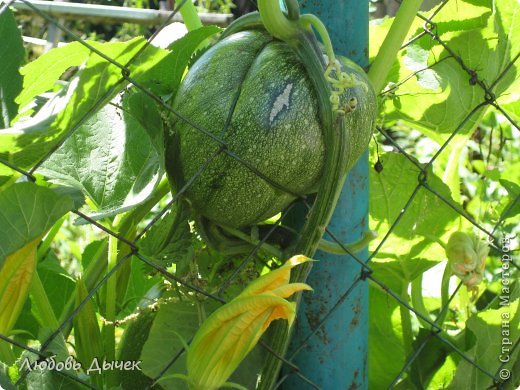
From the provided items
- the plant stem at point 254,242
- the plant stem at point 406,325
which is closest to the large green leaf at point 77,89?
the plant stem at point 254,242

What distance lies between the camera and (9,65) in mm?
906

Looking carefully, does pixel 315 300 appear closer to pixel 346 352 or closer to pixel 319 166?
pixel 346 352

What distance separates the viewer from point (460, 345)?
127 cm

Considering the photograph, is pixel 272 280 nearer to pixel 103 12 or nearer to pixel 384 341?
pixel 384 341

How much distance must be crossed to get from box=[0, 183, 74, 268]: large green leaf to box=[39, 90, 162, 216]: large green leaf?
0.59 ft

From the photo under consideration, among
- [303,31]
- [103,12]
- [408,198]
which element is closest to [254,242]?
[303,31]

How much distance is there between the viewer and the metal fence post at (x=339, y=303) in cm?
106

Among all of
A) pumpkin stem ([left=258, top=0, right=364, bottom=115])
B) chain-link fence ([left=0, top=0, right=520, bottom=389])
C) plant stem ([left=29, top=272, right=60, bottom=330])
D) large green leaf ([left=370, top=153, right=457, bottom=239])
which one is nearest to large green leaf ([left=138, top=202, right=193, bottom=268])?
chain-link fence ([left=0, top=0, right=520, bottom=389])

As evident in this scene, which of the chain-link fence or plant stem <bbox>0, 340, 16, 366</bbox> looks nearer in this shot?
the chain-link fence

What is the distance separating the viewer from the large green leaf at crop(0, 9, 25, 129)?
895mm

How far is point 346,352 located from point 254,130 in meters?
0.38

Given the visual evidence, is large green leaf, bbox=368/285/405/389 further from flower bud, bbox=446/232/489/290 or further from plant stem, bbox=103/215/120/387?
plant stem, bbox=103/215/120/387

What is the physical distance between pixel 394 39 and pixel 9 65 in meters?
0.49

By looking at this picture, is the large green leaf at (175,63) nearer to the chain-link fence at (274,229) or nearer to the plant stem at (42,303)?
the chain-link fence at (274,229)
